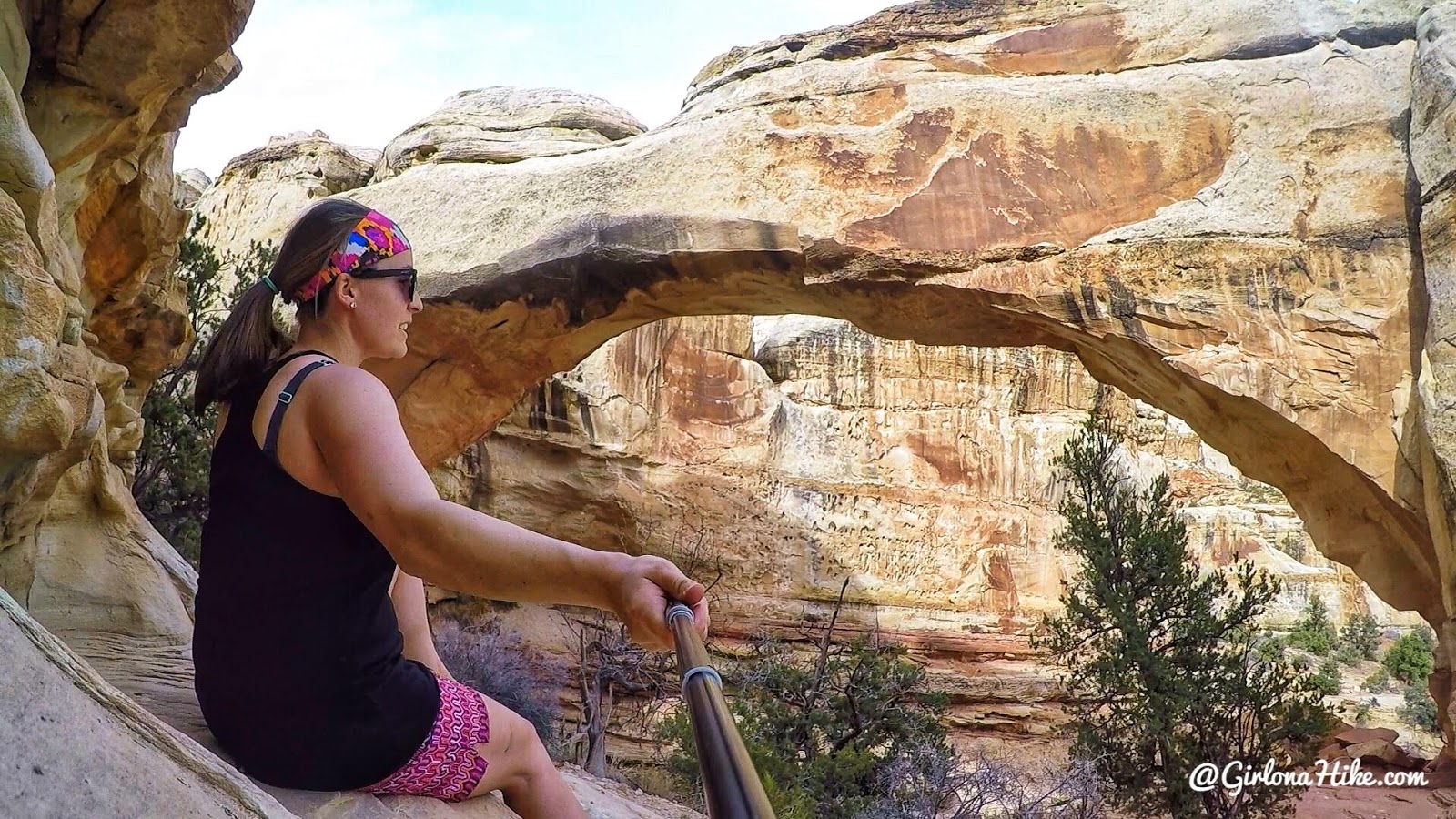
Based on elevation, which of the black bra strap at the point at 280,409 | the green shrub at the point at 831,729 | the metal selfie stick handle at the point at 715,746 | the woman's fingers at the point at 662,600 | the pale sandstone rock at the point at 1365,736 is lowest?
the pale sandstone rock at the point at 1365,736

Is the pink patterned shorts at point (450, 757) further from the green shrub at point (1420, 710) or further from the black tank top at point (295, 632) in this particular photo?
the green shrub at point (1420, 710)

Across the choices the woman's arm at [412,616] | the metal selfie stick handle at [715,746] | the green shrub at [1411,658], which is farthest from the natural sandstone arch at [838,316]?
the green shrub at [1411,658]

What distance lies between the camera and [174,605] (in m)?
2.66

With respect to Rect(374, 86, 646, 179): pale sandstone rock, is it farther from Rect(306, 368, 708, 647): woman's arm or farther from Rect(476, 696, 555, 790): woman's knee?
Rect(306, 368, 708, 647): woman's arm

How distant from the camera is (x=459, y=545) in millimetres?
998

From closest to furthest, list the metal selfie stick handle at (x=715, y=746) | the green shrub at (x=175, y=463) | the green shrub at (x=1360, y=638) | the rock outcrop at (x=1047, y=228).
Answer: the metal selfie stick handle at (x=715, y=746) < the rock outcrop at (x=1047, y=228) < the green shrub at (x=175, y=463) < the green shrub at (x=1360, y=638)

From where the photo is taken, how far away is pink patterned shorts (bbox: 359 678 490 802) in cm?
137

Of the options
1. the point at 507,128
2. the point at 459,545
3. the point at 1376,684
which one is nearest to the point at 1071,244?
the point at 507,128

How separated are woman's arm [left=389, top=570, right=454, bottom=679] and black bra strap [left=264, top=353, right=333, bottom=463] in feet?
1.29

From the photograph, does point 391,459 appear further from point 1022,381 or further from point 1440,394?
point 1022,381

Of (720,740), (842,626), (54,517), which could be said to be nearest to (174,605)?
(54,517)

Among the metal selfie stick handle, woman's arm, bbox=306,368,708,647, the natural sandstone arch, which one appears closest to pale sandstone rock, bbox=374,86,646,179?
the natural sandstone arch

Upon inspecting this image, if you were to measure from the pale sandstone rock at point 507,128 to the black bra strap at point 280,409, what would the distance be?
6840 mm

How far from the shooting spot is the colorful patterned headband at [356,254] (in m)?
1.38
